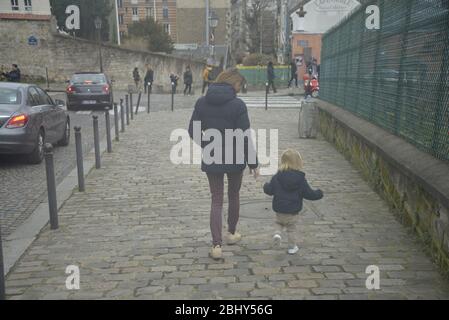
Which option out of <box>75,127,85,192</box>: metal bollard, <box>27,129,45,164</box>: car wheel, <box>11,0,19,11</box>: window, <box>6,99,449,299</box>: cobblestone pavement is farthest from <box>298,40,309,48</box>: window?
<box>75,127,85,192</box>: metal bollard

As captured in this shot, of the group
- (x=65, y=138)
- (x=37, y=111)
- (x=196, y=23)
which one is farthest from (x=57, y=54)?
(x=196, y=23)

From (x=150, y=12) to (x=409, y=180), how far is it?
88.3m

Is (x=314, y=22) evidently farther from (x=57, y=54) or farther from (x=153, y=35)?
(x=153, y=35)

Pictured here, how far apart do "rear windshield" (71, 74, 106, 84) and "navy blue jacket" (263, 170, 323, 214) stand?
57.4 ft

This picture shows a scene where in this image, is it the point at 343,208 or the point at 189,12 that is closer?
the point at 343,208

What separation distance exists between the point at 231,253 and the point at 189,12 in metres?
83.3

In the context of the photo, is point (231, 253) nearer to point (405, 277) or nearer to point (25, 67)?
point (405, 277)

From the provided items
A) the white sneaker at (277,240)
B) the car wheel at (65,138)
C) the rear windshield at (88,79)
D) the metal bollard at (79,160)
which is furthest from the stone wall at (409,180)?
the rear windshield at (88,79)

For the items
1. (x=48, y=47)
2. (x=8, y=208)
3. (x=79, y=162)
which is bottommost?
(x=8, y=208)

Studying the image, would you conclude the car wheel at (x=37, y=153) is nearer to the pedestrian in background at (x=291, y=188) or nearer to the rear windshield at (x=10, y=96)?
the rear windshield at (x=10, y=96)

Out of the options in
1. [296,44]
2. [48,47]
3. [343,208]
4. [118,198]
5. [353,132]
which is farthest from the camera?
[296,44]

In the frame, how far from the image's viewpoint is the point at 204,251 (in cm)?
493

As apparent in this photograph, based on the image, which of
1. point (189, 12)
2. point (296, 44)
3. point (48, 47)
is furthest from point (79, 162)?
point (189, 12)
